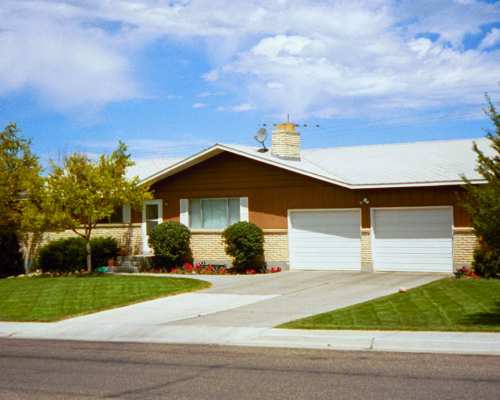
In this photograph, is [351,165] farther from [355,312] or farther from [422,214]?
[355,312]

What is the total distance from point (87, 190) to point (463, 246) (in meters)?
12.7

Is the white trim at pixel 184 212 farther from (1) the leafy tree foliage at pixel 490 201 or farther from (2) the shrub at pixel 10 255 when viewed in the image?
(1) the leafy tree foliage at pixel 490 201

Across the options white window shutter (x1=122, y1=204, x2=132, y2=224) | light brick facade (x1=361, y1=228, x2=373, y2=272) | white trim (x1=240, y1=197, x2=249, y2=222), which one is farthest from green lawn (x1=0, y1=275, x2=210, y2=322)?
light brick facade (x1=361, y1=228, x2=373, y2=272)

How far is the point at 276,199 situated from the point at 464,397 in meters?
19.0

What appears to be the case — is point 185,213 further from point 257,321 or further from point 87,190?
point 257,321

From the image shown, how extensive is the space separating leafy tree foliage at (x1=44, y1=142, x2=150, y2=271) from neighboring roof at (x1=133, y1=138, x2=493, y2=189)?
5.18 ft

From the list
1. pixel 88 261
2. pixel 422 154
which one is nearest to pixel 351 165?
pixel 422 154

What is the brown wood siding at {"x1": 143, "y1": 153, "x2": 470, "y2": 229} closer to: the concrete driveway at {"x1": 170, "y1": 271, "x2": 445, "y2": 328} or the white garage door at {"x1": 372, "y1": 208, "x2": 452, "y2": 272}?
the white garage door at {"x1": 372, "y1": 208, "x2": 452, "y2": 272}

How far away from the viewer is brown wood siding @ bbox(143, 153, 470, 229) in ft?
80.9

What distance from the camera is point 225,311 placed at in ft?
55.8

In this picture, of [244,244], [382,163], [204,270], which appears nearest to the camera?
[244,244]

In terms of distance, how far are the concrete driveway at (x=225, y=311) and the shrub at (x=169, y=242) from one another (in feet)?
13.6

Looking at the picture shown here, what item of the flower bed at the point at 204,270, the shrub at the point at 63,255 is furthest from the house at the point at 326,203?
the shrub at the point at 63,255

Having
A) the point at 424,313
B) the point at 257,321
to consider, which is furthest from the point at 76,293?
the point at 424,313
